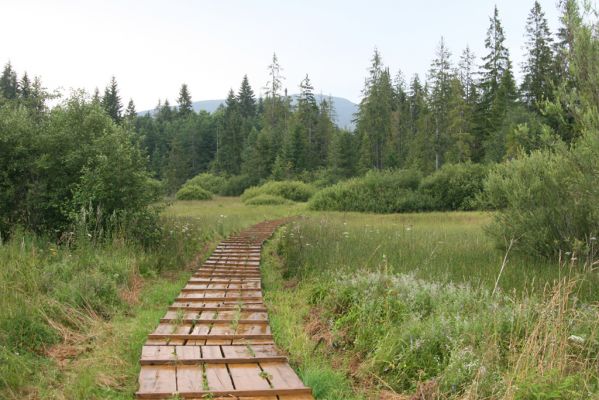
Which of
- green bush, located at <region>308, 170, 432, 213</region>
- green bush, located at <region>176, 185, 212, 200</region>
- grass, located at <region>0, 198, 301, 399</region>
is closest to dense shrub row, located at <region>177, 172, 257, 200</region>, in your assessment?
green bush, located at <region>176, 185, 212, 200</region>

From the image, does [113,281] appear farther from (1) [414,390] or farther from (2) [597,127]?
(2) [597,127]

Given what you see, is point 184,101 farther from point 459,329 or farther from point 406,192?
point 459,329

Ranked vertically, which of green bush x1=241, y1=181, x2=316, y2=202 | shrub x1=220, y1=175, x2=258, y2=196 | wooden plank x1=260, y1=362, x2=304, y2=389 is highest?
shrub x1=220, y1=175, x2=258, y2=196

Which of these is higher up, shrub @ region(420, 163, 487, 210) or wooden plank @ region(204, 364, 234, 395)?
shrub @ region(420, 163, 487, 210)

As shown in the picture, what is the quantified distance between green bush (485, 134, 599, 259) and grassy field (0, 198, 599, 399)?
0.66 metres

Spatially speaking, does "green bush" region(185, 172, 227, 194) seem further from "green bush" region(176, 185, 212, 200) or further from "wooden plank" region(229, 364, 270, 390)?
"wooden plank" region(229, 364, 270, 390)

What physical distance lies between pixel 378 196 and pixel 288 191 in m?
→ 12.6

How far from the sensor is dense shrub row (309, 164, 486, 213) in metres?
29.5

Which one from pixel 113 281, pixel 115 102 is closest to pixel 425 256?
pixel 113 281

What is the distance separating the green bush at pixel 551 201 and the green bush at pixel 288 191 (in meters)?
30.7

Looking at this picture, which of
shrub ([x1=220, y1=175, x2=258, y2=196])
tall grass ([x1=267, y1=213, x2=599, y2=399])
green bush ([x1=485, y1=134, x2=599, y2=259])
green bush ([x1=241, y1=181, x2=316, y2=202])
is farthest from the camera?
shrub ([x1=220, y1=175, x2=258, y2=196])

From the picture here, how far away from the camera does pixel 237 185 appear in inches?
2158

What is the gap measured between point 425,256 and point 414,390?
17.0 ft

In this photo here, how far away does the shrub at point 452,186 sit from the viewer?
98.5 feet
